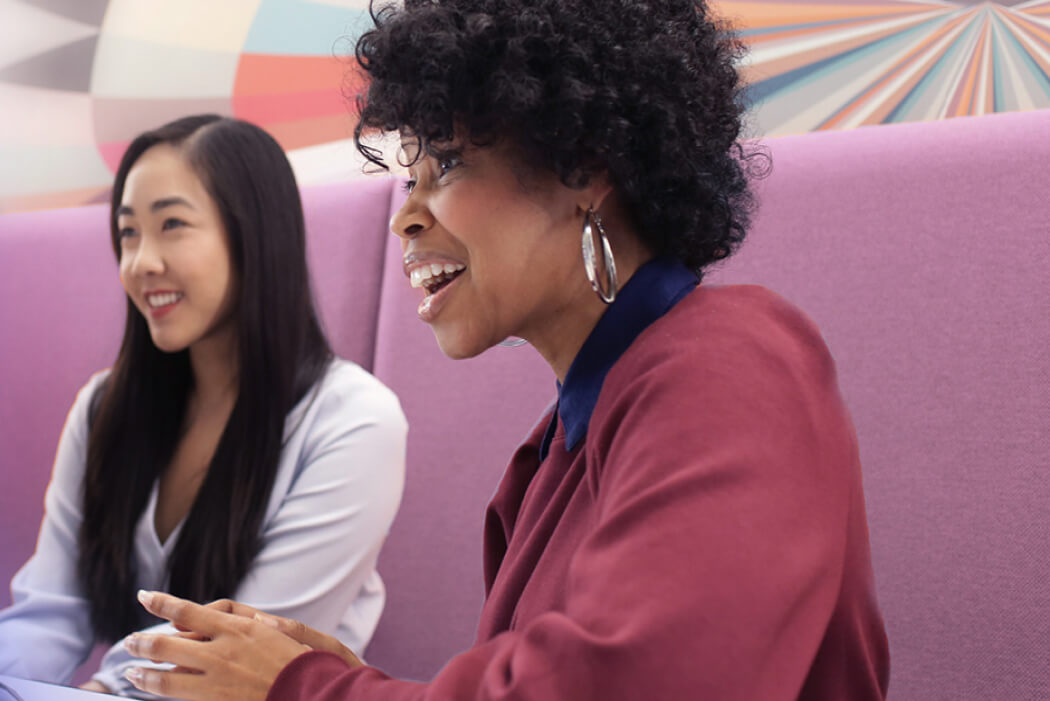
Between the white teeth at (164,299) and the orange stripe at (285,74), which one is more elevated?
the orange stripe at (285,74)

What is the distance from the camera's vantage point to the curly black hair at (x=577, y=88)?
63cm

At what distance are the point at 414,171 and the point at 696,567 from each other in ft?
1.46

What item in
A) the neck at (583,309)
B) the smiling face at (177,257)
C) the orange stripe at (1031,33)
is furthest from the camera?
the smiling face at (177,257)

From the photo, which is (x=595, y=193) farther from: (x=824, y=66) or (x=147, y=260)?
(x=147, y=260)

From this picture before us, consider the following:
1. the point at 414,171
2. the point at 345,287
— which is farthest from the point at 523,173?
the point at 345,287

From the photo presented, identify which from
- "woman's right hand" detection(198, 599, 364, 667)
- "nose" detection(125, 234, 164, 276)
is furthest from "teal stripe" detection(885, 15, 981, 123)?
"nose" detection(125, 234, 164, 276)

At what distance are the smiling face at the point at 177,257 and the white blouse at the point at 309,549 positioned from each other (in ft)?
0.78

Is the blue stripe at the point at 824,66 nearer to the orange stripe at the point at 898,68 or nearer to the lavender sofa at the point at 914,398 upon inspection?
the orange stripe at the point at 898,68

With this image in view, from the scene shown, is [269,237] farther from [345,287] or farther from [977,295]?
[977,295]

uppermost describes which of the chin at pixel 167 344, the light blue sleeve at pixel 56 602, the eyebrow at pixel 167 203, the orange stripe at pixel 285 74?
the orange stripe at pixel 285 74

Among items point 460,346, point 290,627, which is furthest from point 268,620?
point 460,346

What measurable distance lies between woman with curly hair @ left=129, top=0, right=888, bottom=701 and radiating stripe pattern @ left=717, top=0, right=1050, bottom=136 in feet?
2.02

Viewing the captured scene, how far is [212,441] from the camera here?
1.49m

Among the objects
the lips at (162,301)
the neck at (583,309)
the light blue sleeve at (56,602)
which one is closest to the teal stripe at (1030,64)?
the neck at (583,309)
